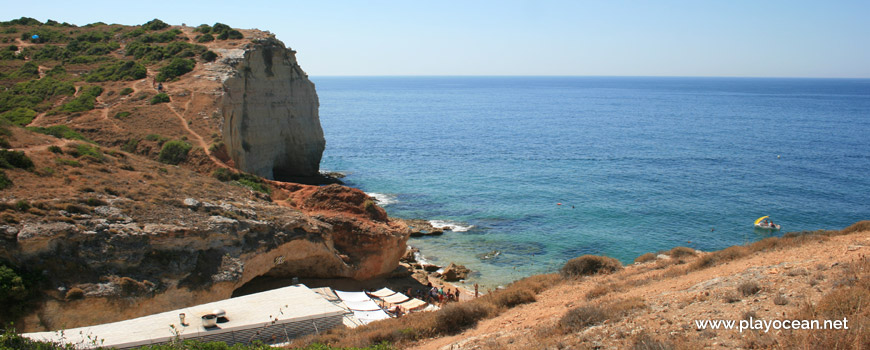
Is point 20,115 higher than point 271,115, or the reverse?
point 20,115

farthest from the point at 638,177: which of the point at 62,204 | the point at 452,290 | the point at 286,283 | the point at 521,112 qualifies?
the point at 521,112

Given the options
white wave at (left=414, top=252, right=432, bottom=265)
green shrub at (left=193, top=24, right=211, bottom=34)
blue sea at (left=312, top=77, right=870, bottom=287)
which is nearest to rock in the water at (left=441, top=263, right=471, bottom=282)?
blue sea at (left=312, top=77, right=870, bottom=287)

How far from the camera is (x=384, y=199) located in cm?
5034

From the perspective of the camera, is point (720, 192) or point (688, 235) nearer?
point (688, 235)

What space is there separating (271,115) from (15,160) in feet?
94.9

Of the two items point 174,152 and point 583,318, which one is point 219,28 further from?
point 583,318

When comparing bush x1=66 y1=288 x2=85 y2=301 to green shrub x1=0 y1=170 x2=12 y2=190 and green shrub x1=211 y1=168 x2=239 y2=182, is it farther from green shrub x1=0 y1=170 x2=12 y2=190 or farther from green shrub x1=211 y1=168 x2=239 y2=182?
green shrub x1=211 y1=168 x2=239 y2=182

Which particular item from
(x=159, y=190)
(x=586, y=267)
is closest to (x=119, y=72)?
(x=159, y=190)

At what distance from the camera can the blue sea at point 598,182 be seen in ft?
129

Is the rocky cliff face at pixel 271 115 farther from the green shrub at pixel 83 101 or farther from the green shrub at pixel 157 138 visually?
the green shrub at pixel 83 101

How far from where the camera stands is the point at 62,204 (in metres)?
19.5

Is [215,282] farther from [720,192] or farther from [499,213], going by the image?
[720,192]

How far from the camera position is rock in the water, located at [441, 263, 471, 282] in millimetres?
32369

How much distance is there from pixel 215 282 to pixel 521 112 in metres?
126
